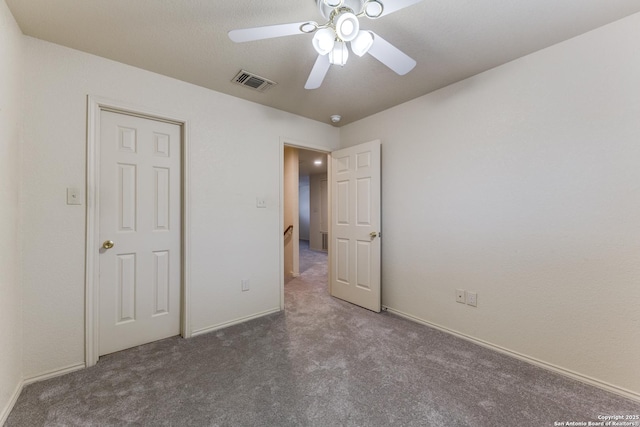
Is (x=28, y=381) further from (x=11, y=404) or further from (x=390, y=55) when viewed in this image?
(x=390, y=55)

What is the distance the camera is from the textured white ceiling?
4.81 ft

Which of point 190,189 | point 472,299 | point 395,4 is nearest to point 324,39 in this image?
→ point 395,4

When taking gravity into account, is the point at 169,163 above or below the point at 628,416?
above

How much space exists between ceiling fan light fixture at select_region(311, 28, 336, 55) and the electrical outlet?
7.18ft

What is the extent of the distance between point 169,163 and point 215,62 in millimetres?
946

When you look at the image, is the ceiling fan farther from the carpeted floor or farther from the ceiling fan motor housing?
the carpeted floor

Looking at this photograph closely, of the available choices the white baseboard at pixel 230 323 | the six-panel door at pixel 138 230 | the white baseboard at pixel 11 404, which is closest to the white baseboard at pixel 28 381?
the white baseboard at pixel 11 404

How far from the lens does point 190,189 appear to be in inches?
91.0

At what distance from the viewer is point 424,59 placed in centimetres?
195

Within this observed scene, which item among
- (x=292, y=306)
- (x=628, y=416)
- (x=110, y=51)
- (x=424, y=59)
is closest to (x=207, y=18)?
(x=110, y=51)

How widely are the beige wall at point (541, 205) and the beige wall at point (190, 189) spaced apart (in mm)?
1557

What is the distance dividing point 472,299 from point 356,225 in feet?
4.48

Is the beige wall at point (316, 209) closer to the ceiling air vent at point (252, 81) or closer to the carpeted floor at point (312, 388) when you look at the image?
the ceiling air vent at point (252, 81)

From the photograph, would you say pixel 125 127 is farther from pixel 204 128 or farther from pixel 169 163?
pixel 204 128
